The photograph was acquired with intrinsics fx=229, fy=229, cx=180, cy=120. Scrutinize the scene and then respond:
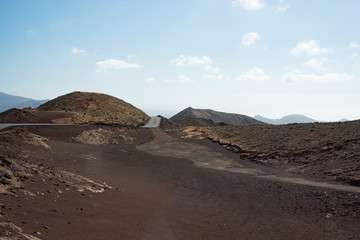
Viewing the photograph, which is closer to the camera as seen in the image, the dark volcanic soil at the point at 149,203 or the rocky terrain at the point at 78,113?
the dark volcanic soil at the point at 149,203

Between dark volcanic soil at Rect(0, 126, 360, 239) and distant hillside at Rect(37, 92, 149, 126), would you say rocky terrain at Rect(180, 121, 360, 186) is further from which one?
distant hillside at Rect(37, 92, 149, 126)

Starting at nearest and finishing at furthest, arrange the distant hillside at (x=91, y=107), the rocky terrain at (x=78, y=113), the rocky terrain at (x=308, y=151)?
the rocky terrain at (x=308, y=151) < the rocky terrain at (x=78, y=113) < the distant hillside at (x=91, y=107)

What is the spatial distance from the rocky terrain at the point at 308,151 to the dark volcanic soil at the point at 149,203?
3.12m

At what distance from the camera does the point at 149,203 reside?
45.2 feet

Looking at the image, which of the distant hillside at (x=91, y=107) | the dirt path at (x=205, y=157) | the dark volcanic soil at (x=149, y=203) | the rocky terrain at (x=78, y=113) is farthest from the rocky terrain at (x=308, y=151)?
the distant hillside at (x=91, y=107)

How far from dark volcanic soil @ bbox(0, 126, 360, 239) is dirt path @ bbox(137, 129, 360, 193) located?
35.2 inches

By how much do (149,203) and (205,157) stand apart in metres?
15.1

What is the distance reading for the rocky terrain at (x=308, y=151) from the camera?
18.4m

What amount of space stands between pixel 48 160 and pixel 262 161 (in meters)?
19.9

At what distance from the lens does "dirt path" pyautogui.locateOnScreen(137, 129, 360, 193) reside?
17158mm

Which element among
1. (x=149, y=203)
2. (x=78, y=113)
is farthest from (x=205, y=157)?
(x=78, y=113)

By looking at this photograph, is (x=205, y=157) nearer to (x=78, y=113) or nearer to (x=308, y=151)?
(x=308, y=151)

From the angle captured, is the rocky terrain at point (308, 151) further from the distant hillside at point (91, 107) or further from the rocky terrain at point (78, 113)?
the distant hillside at point (91, 107)

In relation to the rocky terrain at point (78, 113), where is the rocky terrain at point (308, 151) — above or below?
below
